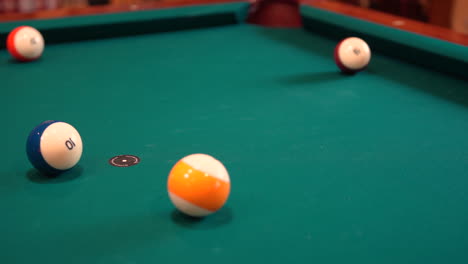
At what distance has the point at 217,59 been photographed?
3383mm

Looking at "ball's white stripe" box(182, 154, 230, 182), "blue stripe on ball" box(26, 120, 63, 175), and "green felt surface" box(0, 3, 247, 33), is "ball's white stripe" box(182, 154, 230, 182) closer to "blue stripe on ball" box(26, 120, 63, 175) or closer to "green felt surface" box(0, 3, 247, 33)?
"blue stripe on ball" box(26, 120, 63, 175)

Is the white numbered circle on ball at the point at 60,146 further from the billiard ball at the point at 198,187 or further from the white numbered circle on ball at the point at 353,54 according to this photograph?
the white numbered circle on ball at the point at 353,54

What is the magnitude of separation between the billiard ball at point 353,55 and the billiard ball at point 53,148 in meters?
1.67

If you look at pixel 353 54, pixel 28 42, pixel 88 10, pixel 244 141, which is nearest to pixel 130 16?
pixel 88 10

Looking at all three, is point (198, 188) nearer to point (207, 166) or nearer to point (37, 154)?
point (207, 166)

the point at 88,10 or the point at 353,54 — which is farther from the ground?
the point at 88,10

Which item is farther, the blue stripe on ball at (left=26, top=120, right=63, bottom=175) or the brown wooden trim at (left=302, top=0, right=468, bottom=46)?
the brown wooden trim at (left=302, top=0, right=468, bottom=46)

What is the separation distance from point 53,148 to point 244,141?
758 millimetres

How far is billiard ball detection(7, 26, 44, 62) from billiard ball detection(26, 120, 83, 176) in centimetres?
142

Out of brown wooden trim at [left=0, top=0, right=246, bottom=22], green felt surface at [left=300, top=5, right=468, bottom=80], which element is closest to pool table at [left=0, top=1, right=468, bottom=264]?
green felt surface at [left=300, top=5, right=468, bottom=80]

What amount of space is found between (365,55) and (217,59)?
3.08 ft

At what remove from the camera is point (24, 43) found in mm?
3137

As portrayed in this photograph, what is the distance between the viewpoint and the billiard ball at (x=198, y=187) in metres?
1.57

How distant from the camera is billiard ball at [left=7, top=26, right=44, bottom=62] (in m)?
3.14
